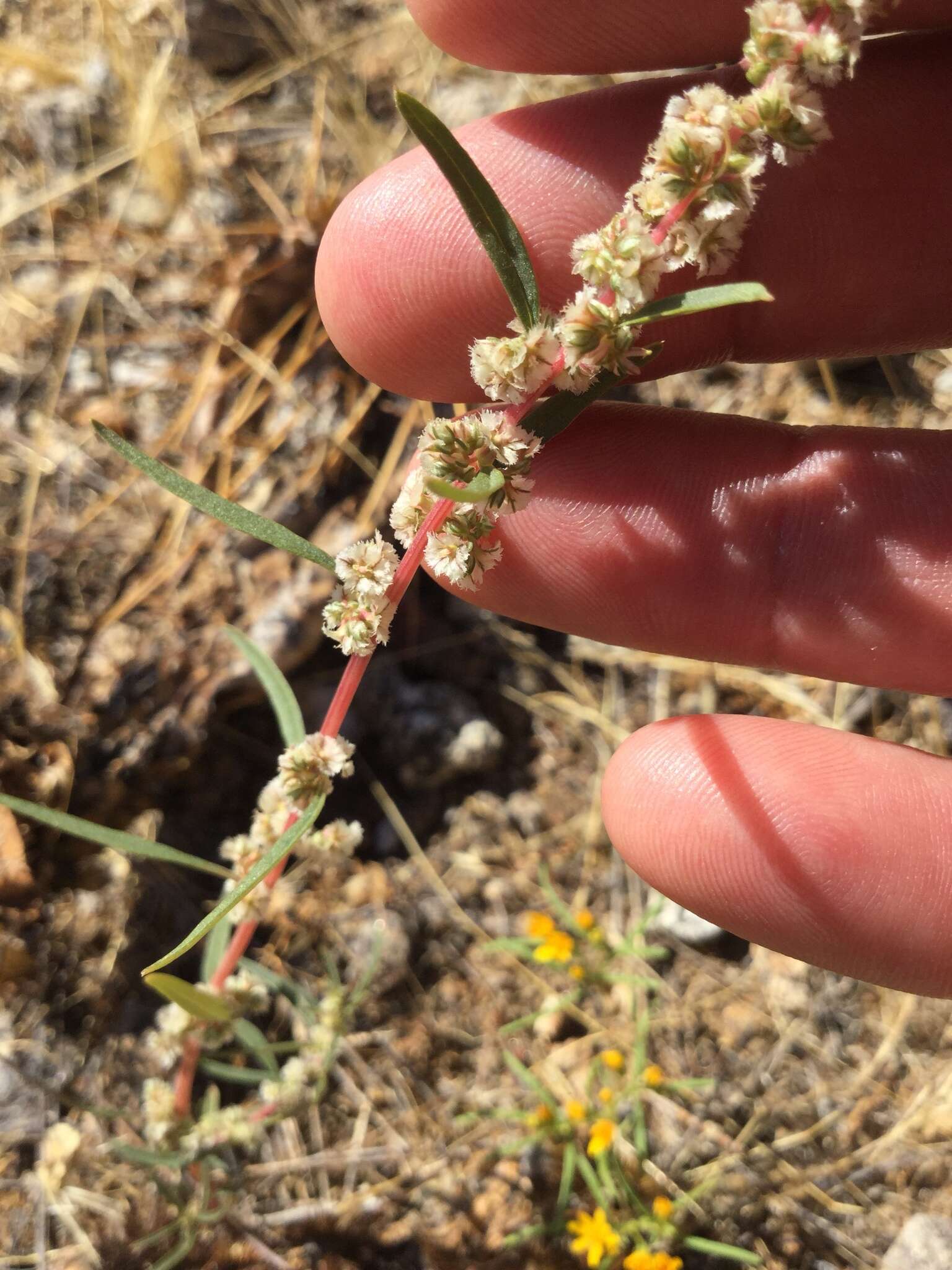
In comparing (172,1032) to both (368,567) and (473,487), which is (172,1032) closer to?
(368,567)

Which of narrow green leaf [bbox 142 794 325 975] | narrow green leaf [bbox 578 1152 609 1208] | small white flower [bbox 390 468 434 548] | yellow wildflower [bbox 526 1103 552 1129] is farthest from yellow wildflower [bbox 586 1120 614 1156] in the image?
small white flower [bbox 390 468 434 548]

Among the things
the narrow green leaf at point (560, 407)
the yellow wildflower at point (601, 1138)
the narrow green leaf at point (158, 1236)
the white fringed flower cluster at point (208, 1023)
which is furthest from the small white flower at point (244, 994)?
the narrow green leaf at point (560, 407)

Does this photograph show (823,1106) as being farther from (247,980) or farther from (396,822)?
(247,980)

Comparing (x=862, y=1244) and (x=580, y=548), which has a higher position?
(x=580, y=548)

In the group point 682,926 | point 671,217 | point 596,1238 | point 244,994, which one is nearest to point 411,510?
point 671,217

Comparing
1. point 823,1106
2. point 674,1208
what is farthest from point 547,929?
point 823,1106
